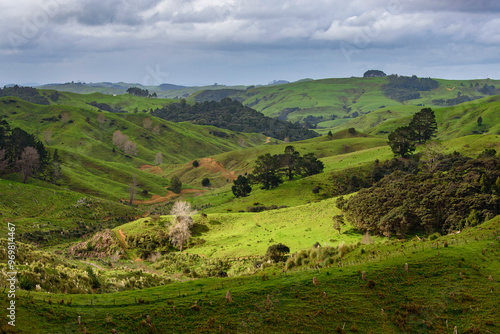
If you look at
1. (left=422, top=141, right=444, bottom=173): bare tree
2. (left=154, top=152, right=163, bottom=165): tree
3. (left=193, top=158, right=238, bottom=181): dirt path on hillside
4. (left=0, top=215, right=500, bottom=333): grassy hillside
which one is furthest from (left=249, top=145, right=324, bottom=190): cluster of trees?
(left=154, top=152, right=163, bottom=165): tree

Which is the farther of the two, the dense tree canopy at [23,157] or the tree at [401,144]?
the dense tree canopy at [23,157]

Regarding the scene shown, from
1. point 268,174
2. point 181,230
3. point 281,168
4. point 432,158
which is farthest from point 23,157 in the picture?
point 432,158

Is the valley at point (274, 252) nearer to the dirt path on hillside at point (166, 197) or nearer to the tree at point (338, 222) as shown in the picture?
the tree at point (338, 222)

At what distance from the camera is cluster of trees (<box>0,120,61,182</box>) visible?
101562 mm

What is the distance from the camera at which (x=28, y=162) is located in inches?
4018

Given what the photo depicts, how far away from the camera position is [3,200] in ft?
263

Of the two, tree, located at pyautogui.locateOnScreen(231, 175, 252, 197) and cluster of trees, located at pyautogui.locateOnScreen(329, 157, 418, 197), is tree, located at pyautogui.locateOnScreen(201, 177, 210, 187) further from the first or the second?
cluster of trees, located at pyautogui.locateOnScreen(329, 157, 418, 197)

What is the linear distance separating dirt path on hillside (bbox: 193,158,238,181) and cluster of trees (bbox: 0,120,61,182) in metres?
61.6

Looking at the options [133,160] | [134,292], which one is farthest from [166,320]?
[133,160]

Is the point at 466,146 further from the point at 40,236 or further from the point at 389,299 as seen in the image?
the point at 40,236

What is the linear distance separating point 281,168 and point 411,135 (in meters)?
36.9

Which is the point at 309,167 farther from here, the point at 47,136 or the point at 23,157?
the point at 47,136

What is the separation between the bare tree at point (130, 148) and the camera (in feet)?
632

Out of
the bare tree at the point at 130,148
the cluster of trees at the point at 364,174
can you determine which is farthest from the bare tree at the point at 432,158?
the bare tree at the point at 130,148
